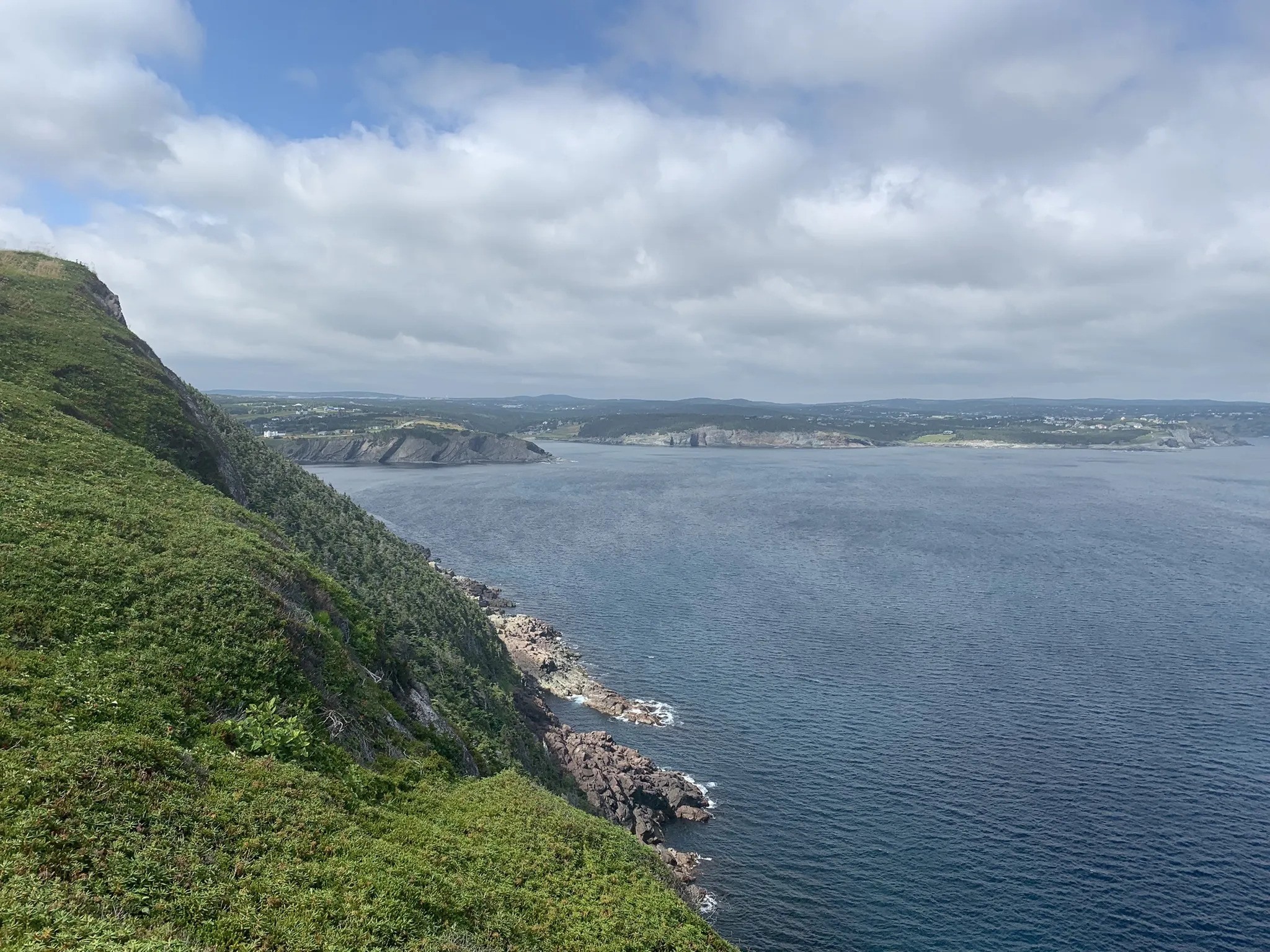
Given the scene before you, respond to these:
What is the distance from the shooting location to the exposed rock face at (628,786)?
4991 cm

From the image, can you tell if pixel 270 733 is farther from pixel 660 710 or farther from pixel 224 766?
pixel 660 710

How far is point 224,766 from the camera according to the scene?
18891 mm

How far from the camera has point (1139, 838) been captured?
4828 cm

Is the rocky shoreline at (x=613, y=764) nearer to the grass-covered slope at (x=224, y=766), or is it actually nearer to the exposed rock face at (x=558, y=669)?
the exposed rock face at (x=558, y=669)

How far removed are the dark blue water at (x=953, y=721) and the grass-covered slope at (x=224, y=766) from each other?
24.8 meters

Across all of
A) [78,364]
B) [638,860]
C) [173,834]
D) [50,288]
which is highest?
[50,288]

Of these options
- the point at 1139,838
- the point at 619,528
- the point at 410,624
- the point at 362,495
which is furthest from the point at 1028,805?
the point at 362,495

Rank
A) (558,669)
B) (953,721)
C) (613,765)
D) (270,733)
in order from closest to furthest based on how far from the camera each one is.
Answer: (270,733), (613,765), (953,721), (558,669)

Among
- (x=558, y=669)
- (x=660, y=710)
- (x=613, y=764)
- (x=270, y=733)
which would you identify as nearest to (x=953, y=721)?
(x=660, y=710)

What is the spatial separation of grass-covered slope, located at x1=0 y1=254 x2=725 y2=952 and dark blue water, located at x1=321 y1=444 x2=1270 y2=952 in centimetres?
2481

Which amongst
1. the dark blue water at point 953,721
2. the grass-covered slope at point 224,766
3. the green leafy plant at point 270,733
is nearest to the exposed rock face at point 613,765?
the dark blue water at point 953,721

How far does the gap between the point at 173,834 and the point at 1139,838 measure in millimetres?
57506

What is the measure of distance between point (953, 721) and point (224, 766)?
62.0 meters

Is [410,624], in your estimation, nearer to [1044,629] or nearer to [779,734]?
[779,734]
